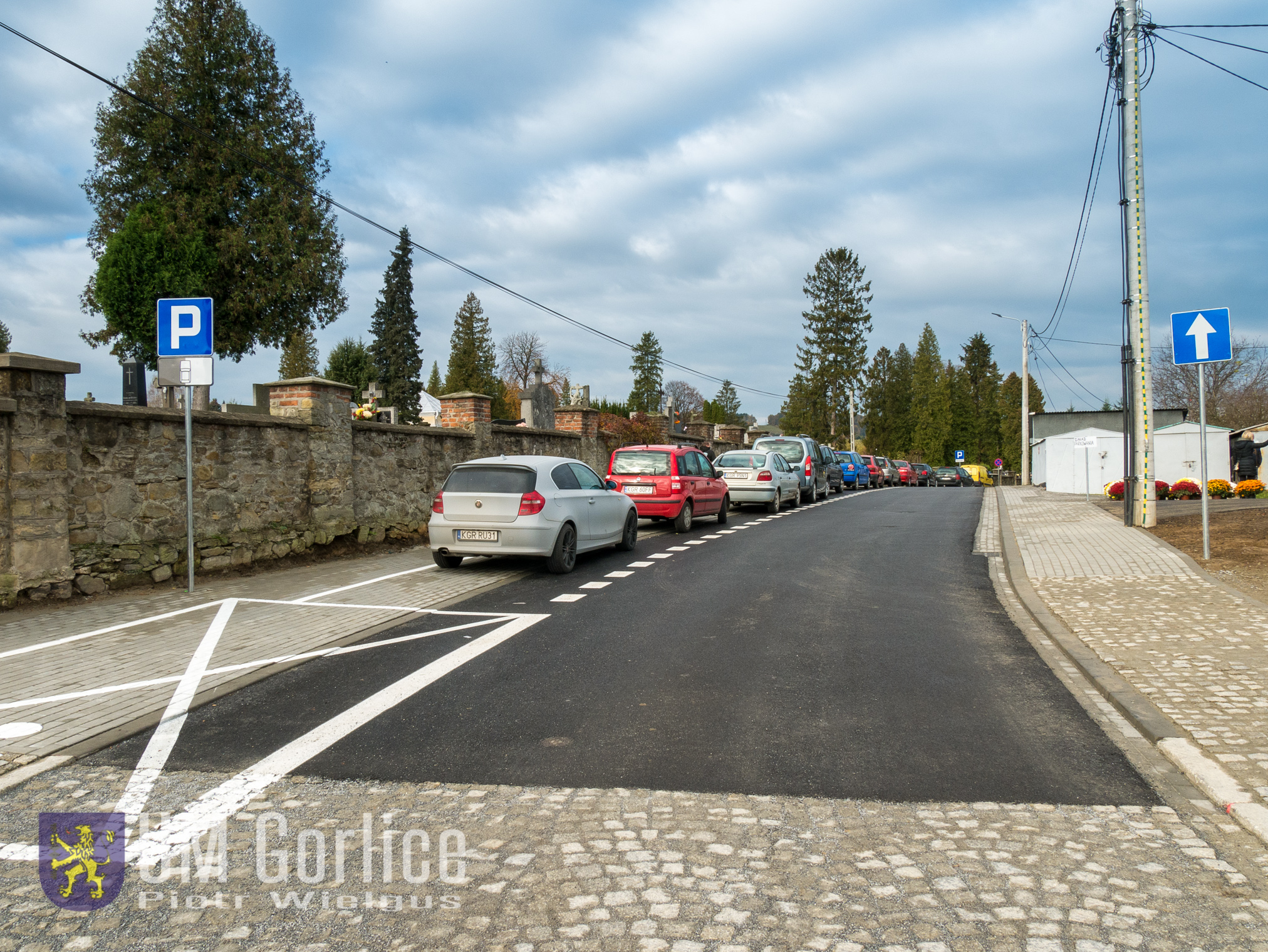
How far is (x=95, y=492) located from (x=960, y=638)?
355 inches

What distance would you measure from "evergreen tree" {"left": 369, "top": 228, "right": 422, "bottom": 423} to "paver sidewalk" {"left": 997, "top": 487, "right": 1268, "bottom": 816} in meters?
56.0

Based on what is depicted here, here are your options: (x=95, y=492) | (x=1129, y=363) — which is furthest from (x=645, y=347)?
(x=95, y=492)

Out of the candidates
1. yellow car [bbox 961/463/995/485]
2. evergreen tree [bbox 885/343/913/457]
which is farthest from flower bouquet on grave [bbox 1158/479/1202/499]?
evergreen tree [bbox 885/343/913/457]

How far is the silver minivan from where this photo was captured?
26453 millimetres

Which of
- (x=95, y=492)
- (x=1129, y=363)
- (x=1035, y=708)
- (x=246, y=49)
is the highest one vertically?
(x=246, y=49)

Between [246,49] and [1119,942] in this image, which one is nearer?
[1119,942]

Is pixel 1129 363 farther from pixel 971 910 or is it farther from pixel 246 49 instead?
pixel 246 49

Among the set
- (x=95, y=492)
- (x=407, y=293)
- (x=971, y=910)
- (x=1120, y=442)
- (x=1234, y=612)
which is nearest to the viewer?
(x=971, y=910)

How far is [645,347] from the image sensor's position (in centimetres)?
10600

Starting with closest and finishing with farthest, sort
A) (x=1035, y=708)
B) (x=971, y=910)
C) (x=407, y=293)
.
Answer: (x=971, y=910)
(x=1035, y=708)
(x=407, y=293)

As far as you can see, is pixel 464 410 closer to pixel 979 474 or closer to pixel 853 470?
Result: pixel 853 470

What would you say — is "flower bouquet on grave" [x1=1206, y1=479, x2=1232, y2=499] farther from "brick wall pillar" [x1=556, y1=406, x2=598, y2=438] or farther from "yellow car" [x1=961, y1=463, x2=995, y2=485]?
"yellow car" [x1=961, y1=463, x2=995, y2=485]

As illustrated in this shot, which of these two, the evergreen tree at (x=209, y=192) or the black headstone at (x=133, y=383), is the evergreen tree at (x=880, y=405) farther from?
the black headstone at (x=133, y=383)

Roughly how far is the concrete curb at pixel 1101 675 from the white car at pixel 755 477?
11.5m
